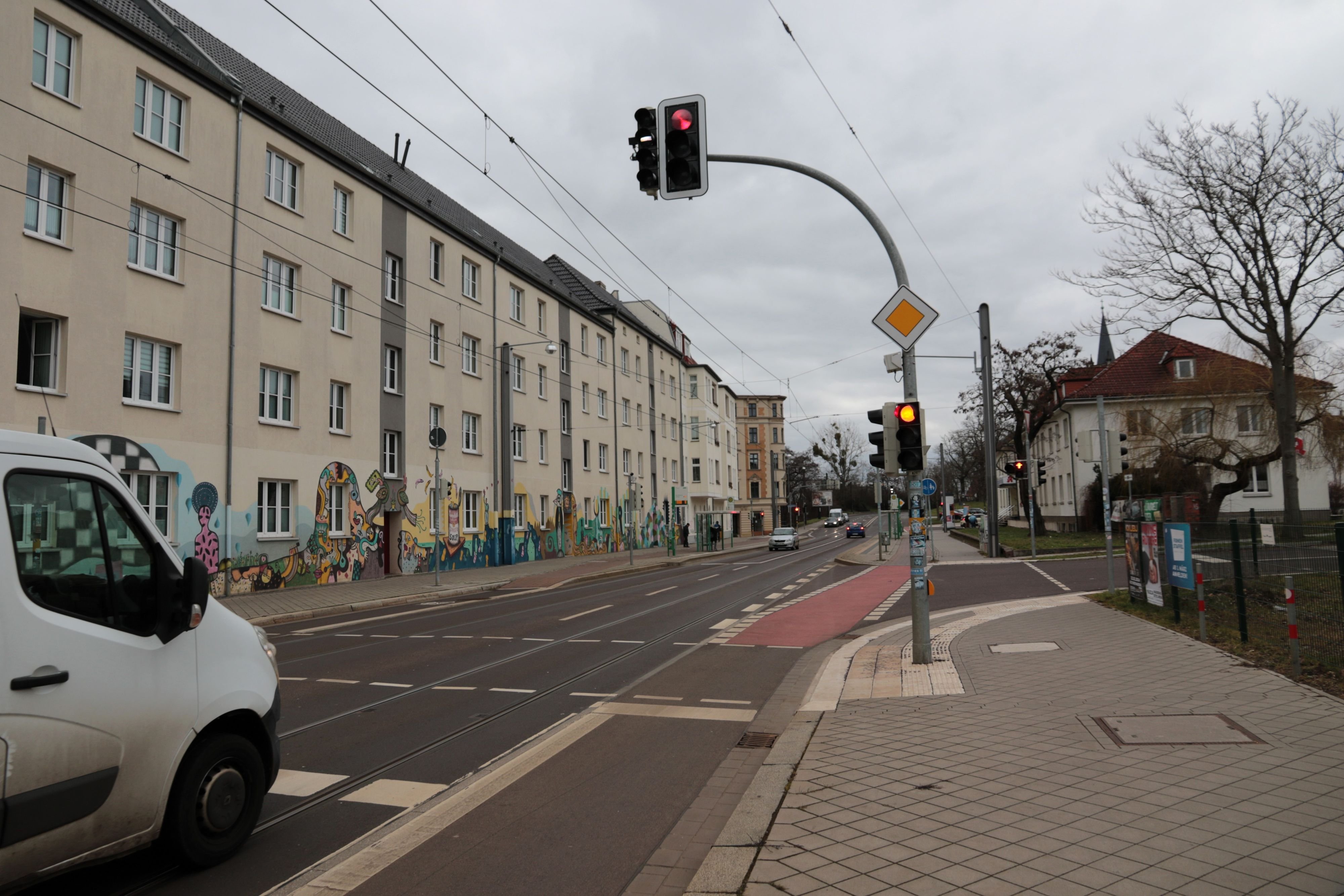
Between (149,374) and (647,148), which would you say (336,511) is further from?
(647,148)

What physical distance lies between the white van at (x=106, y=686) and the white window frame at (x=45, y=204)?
1638 centimetres

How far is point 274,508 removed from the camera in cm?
2256

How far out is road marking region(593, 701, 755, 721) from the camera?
25.1 ft

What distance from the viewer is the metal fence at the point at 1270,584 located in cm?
789

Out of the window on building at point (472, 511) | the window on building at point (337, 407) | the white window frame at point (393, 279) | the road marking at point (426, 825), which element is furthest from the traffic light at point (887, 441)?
the window on building at point (472, 511)

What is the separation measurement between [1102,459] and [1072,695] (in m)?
10.3

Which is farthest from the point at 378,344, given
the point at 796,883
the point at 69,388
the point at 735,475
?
the point at 735,475

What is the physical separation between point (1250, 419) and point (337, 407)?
115ft

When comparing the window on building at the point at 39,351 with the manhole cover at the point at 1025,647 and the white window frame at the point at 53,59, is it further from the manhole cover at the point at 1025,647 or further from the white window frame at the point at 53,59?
the manhole cover at the point at 1025,647

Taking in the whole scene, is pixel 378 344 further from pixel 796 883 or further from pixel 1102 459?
pixel 796 883

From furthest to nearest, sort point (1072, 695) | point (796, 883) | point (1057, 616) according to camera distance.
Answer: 1. point (1057, 616)
2. point (1072, 695)
3. point (796, 883)

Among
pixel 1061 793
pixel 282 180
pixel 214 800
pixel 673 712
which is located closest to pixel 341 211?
pixel 282 180

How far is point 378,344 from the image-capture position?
89.4 ft

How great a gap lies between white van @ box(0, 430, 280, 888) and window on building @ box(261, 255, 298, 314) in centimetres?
2027
